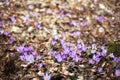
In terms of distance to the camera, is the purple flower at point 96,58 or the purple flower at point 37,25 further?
the purple flower at point 37,25

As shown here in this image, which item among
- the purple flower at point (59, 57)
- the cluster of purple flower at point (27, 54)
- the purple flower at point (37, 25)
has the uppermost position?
the purple flower at point (37, 25)

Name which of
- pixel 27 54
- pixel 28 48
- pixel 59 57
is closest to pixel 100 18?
pixel 59 57

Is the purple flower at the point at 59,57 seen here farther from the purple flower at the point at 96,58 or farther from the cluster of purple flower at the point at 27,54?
the purple flower at the point at 96,58

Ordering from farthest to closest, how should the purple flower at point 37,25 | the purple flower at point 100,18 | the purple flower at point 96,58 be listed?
the purple flower at point 100,18 → the purple flower at point 37,25 → the purple flower at point 96,58

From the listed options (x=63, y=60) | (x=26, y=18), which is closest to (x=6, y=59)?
(x=63, y=60)

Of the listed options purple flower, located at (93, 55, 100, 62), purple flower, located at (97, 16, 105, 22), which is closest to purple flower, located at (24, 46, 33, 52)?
purple flower, located at (93, 55, 100, 62)

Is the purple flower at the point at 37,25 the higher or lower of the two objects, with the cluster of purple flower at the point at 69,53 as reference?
higher

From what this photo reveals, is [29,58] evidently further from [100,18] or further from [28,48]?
[100,18]

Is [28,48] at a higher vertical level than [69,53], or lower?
higher

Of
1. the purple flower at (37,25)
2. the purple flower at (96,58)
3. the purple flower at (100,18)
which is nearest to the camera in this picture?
the purple flower at (96,58)

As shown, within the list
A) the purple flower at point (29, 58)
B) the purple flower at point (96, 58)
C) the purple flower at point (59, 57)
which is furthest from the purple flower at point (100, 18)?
the purple flower at point (29, 58)

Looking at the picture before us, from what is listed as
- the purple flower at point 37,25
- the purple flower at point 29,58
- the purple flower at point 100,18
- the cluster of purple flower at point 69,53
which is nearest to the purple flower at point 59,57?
the cluster of purple flower at point 69,53
